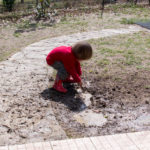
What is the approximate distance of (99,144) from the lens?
330cm

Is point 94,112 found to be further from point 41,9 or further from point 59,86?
point 41,9

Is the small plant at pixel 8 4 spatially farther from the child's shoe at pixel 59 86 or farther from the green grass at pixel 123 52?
the child's shoe at pixel 59 86

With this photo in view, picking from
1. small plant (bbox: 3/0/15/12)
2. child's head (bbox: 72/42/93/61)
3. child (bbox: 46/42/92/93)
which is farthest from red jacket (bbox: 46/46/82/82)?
small plant (bbox: 3/0/15/12)

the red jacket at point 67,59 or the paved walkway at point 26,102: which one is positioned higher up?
the red jacket at point 67,59

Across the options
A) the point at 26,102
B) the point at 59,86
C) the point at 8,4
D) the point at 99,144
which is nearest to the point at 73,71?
the point at 59,86

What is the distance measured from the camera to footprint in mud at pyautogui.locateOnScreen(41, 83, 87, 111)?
4373mm

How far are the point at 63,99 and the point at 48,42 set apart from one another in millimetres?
3628

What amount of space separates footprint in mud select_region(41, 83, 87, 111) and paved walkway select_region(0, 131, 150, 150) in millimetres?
961

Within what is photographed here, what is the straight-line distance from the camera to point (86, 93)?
484 centimetres

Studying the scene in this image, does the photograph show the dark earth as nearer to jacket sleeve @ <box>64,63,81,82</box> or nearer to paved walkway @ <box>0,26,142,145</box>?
paved walkway @ <box>0,26,142,145</box>

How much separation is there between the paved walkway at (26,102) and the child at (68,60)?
424 mm

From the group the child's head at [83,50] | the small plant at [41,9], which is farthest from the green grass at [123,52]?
the small plant at [41,9]

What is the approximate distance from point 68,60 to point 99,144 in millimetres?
1653

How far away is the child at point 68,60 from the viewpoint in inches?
172
